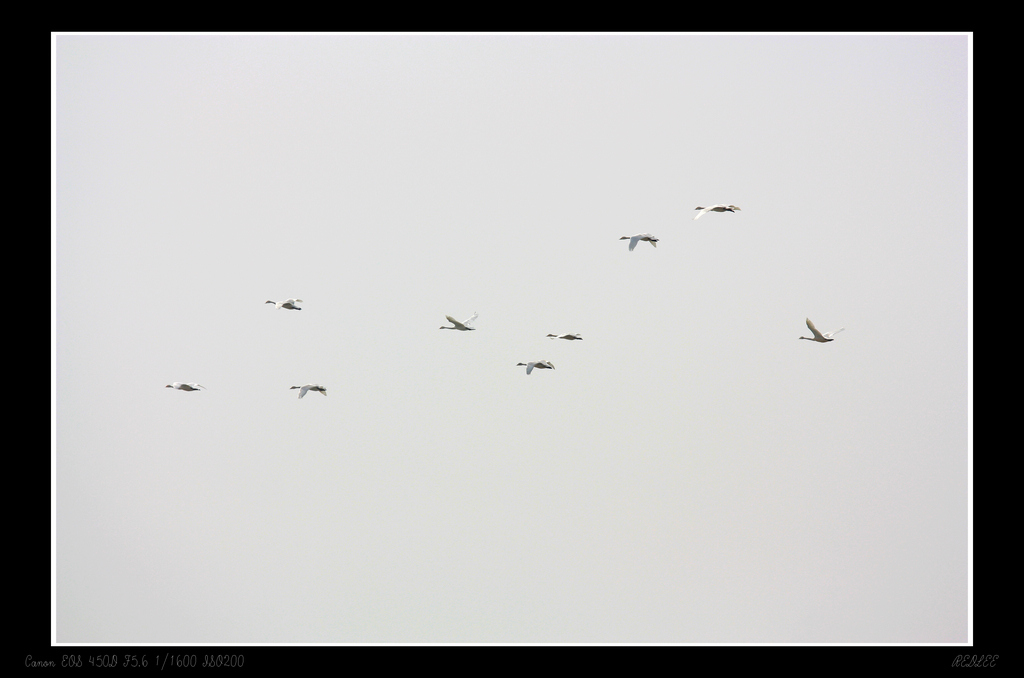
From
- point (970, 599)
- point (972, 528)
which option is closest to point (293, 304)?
point (972, 528)

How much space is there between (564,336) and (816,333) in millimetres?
3444

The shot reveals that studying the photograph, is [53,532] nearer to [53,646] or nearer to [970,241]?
[53,646]

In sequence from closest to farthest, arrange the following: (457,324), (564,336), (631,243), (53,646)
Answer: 1. (631,243)
2. (457,324)
3. (564,336)
4. (53,646)

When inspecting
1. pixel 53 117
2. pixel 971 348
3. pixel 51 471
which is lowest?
pixel 51 471

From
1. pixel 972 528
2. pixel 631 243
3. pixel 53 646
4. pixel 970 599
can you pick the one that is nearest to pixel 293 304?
pixel 631 243

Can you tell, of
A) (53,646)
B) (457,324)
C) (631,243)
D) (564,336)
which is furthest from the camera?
(53,646)

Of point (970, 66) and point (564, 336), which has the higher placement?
point (970, 66)

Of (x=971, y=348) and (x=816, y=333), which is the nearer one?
(x=816, y=333)

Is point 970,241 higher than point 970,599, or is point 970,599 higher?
point 970,241

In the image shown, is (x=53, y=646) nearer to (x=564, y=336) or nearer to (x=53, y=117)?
(x=53, y=117)

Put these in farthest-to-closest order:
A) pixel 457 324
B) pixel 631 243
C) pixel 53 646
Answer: pixel 53 646
pixel 457 324
pixel 631 243

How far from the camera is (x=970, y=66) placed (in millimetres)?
11523
